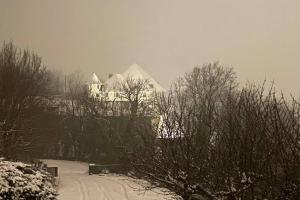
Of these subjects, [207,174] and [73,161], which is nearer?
[207,174]

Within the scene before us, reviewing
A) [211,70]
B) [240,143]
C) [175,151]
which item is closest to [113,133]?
[211,70]

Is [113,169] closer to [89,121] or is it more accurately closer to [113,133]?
[113,133]

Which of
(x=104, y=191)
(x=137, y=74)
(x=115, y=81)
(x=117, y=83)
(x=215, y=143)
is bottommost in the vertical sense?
(x=104, y=191)

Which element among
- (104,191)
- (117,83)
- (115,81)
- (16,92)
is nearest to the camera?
(104,191)

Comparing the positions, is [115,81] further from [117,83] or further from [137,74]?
[137,74]

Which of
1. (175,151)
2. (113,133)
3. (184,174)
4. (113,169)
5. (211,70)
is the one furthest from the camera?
(211,70)

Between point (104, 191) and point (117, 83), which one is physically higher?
point (117, 83)

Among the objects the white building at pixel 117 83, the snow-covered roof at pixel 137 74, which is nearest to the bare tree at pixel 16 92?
the white building at pixel 117 83

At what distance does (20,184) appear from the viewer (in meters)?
8.51

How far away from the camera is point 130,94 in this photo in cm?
4734

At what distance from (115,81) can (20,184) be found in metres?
49.4

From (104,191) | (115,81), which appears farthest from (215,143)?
(115,81)

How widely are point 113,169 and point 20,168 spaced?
82.0 ft

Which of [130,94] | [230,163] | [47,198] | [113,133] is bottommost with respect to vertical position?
[47,198]
